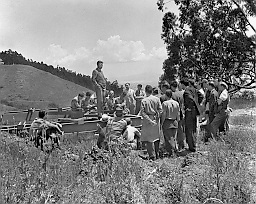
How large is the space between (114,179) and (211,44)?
1615 cm

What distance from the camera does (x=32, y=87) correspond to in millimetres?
29984

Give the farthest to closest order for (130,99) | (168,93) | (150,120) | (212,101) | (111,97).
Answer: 1. (111,97)
2. (130,99)
3. (212,101)
4. (168,93)
5. (150,120)

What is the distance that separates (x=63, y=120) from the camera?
10258 millimetres

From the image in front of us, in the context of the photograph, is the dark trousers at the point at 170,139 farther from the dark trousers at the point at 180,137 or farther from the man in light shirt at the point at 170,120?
the dark trousers at the point at 180,137

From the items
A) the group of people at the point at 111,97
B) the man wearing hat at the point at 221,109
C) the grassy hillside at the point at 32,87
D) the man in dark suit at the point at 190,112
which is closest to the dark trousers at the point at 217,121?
the man wearing hat at the point at 221,109

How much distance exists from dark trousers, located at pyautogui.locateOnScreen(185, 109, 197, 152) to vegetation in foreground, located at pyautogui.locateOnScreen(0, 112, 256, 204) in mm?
1140

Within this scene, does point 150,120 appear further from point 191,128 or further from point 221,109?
point 221,109

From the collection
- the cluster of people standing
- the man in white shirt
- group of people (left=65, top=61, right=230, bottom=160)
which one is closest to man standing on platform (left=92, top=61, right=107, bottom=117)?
group of people (left=65, top=61, right=230, bottom=160)

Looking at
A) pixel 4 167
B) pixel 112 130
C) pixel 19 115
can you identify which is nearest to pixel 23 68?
pixel 19 115

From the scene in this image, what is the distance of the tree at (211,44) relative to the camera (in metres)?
19.1

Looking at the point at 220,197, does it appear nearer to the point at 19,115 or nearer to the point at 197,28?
the point at 19,115

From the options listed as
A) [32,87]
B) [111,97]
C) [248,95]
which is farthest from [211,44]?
[32,87]

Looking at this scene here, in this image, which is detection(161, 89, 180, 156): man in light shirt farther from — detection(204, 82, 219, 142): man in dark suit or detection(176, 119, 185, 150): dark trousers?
detection(204, 82, 219, 142): man in dark suit

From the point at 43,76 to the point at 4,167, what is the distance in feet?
94.3
